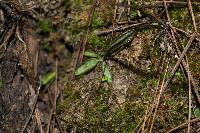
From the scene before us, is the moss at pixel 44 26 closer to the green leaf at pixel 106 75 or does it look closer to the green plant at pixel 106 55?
the green plant at pixel 106 55

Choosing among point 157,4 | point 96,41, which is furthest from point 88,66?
point 157,4

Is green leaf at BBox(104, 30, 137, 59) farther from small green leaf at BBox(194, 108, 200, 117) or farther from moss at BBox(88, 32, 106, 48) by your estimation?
small green leaf at BBox(194, 108, 200, 117)

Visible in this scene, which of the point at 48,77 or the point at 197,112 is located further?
the point at 48,77

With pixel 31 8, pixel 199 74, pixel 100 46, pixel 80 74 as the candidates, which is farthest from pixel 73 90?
pixel 199 74

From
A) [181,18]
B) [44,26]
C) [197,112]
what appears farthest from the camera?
[44,26]

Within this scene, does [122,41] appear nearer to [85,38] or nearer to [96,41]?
[96,41]

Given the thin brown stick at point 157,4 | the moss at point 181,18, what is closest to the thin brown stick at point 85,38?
the thin brown stick at point 157,4

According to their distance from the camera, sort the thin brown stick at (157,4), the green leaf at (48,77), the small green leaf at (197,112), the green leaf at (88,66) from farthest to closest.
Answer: the green leaf at (48,77), the green leaf at (88,66), the thin brown stick at (157,4), the small green leaf at (197,112)

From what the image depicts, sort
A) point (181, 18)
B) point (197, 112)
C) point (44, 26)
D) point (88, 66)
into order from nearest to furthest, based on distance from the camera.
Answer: point (197, 112) < point (181, 18) < point (88, 66) < point (44, 26)

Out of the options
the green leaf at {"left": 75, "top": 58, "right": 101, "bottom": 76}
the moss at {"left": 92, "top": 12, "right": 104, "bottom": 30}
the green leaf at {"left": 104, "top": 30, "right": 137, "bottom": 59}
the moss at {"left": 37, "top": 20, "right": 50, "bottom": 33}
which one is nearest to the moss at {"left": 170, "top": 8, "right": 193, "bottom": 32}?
the green leaf at {"left": 104, "top": 30, "right": 137, "bottom": 59}
